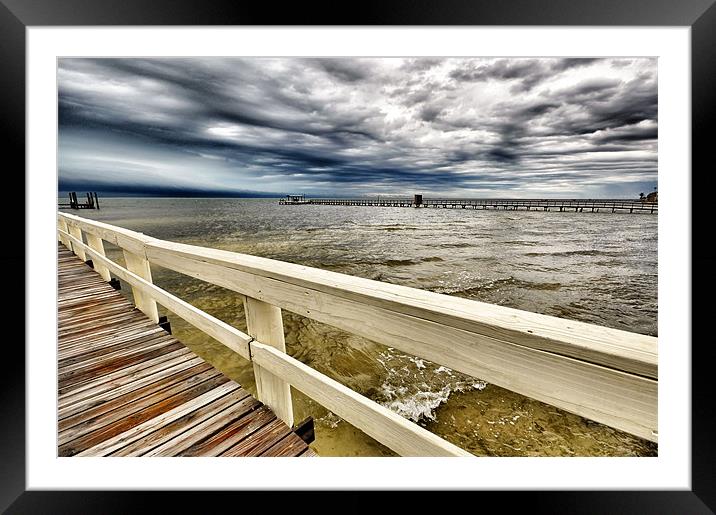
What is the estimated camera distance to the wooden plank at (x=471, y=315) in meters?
0.51

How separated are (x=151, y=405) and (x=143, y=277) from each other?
4.28 feet

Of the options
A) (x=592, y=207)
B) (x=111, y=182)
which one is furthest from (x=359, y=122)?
(x=592, y=207)

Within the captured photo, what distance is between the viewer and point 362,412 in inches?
37.1

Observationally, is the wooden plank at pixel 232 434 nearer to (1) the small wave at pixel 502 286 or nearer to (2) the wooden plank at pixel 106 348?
(2) the wooden plank at pixel 106 348

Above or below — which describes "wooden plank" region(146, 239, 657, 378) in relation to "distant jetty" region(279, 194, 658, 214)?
below

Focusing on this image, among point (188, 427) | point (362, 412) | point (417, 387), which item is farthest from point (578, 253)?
point (188, 427)

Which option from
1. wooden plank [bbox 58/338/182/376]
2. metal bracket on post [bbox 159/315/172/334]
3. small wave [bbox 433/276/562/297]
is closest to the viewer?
wooden plank [bbox 58/338/182/376]

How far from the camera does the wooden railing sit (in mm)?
523

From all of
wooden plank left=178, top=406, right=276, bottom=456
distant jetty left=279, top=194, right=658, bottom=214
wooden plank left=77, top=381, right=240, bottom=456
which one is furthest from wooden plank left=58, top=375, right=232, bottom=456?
distant jetty left=279, top=194, right=658, bottom=214

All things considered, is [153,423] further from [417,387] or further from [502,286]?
[502,286]

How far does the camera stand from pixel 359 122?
14578 mm

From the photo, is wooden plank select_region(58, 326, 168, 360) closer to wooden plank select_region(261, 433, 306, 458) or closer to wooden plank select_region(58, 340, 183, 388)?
wooden plank select_region(58, 340, 183, 388)
